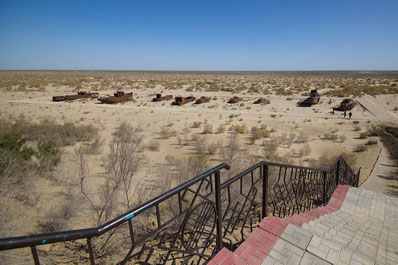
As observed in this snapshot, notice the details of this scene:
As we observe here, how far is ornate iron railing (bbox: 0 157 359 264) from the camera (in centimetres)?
152

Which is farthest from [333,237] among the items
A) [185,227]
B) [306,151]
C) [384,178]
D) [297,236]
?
[306,151]

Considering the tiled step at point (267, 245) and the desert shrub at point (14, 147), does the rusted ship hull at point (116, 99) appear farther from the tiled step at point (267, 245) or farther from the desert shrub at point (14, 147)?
the tiled step at point (267, 245)

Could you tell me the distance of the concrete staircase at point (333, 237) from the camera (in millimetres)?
2469

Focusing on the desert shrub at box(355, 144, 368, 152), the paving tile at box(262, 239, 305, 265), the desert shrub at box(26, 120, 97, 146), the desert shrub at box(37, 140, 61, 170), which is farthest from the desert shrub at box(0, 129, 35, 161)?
the desert shrub at box(355, 144, 368, 152)

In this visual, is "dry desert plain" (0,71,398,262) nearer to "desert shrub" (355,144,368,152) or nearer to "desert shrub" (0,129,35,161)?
"desert shrub" (355,144,368,152)

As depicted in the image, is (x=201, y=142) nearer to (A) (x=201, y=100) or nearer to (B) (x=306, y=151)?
(B) (x=306, y=151)

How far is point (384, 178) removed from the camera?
8.75 m

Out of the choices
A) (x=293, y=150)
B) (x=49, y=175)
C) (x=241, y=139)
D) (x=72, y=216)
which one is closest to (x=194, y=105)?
(x=241, y=139)

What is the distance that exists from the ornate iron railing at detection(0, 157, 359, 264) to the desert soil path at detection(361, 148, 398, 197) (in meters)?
1.19

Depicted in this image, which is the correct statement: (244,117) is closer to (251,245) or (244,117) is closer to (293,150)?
(293,150)

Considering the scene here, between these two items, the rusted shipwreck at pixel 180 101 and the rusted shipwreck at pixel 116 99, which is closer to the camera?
the rusted shipwreck at pixel 180 101

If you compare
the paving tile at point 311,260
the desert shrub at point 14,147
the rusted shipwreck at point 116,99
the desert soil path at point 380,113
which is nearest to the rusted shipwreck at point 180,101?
the rusted shipwreck at point 116,99

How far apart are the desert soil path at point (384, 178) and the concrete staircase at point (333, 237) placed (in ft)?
7.61

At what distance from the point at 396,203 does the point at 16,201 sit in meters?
10.1
